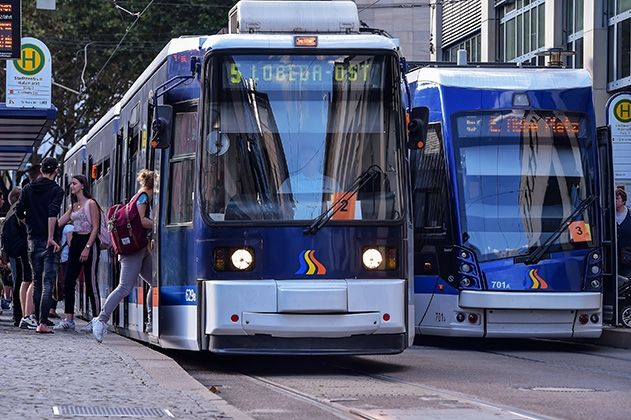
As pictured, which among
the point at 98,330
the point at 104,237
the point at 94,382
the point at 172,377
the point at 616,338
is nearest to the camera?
the point at 94,382

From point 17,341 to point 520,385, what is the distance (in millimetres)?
5006

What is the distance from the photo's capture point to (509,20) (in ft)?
134

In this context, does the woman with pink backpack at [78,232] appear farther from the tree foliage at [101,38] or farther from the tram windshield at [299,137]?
the tree foliage at [101,38]

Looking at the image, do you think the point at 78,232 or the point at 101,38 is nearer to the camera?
the point at 78,232

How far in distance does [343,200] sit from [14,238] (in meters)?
6.39

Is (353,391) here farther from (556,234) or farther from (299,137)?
(556,234)

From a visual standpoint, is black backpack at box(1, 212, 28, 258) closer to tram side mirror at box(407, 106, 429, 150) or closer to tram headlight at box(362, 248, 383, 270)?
tram side mirror at box(407, 106, 429, 150)

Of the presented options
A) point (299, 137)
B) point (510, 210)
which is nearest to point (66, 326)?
point (510, 210)

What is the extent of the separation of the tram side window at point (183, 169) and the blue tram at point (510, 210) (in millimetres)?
4190

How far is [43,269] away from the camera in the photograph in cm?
1741

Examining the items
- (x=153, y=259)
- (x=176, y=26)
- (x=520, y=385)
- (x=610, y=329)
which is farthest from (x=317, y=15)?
(x=176, y=26)

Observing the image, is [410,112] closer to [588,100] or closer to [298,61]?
[298,61]

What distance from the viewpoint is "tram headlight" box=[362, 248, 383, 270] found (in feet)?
43.8

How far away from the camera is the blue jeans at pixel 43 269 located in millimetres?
17156
